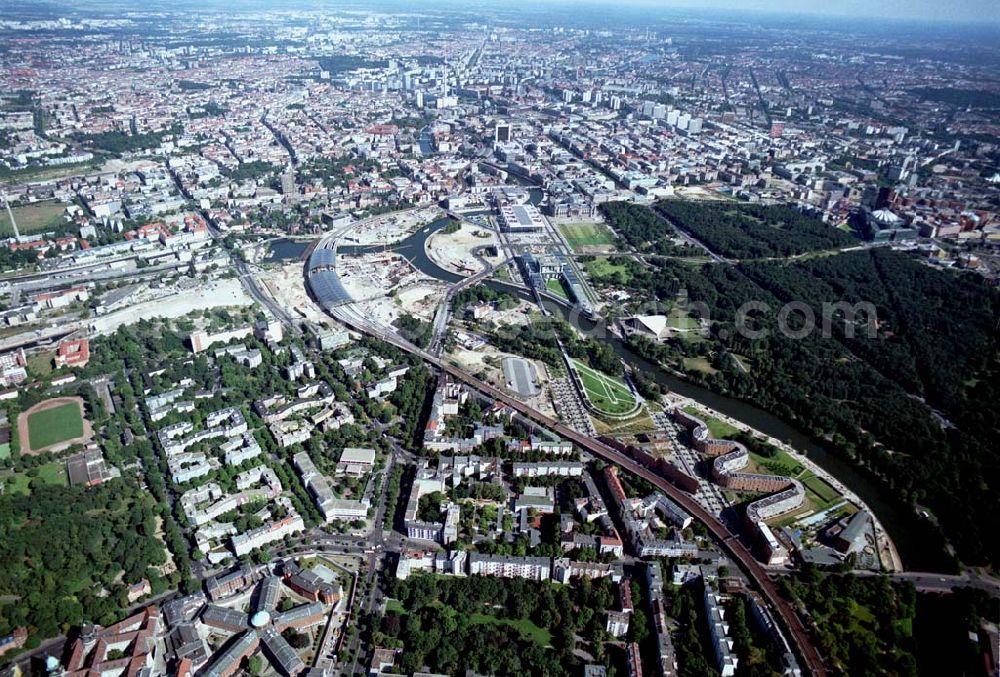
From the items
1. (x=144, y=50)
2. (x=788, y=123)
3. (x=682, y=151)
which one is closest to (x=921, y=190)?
(x=682, y=151)

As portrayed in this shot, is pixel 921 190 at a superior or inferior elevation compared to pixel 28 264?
superior

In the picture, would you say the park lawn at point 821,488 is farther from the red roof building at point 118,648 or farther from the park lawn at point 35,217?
the park lawn at point 35,217

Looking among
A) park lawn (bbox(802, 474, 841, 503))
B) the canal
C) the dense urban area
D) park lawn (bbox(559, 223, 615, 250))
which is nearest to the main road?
the dense urban area

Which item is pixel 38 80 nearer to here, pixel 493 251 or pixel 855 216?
pixel 493 251

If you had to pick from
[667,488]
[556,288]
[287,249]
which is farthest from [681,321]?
[287,249]

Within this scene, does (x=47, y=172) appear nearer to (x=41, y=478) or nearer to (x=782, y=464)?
(x=41, y=478)

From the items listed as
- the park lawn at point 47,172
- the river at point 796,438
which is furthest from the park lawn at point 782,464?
the park lawn at point 47,172
